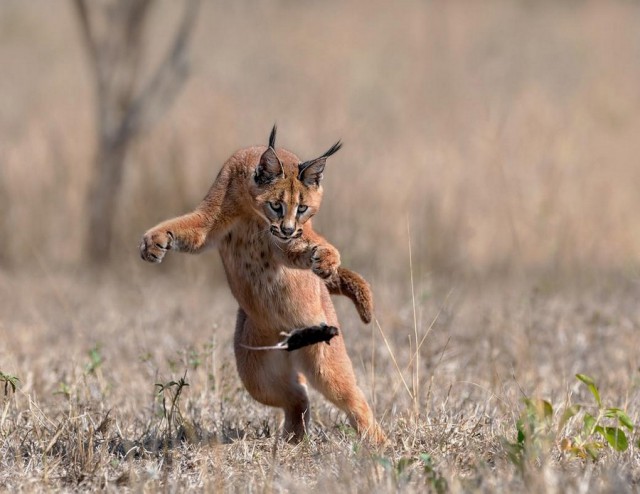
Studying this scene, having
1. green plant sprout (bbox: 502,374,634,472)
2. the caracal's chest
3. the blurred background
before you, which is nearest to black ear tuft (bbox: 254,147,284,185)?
the caracal's chest

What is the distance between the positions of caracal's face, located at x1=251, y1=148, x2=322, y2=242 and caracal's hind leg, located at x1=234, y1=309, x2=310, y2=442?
594 mm

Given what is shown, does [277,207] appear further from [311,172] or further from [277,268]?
[277,268]

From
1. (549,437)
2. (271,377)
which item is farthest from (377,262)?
(549,437)

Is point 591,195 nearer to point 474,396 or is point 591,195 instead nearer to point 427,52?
point 474,396

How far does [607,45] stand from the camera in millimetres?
22906

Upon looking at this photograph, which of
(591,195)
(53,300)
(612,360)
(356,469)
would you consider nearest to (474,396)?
(612,360)

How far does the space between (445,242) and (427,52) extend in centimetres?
1259

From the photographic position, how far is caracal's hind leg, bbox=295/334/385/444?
4.60 metres

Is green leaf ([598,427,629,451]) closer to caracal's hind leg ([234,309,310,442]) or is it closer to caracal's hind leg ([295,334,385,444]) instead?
caracal's hind leg ([295,334,385,444])

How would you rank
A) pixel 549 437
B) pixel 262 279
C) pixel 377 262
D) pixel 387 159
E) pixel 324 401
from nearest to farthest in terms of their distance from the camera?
1. pixel 549 437
2. pixel 262 279
3. pixel 324 401
4. pixel 377 262
5. pixel 387 159

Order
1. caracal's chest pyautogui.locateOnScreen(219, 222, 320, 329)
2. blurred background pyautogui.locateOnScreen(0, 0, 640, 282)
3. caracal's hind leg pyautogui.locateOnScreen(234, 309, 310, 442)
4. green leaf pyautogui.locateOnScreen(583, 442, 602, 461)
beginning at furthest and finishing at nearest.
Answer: blurred background pyautogui.locateOnScreen(0, 0, 640, 282)
caracal's hind leg pyautogui.locateOnScreen(234, 309, 310, 442)
caracal's chest pyautogui.locateOnScreen(219, 222, 320, 329)
green leaf pyautogui.locateOnScreen(583, 442, 602, 461)

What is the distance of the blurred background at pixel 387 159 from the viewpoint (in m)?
10.6

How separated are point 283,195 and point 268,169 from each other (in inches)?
5.5

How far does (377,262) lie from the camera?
10445 mm
